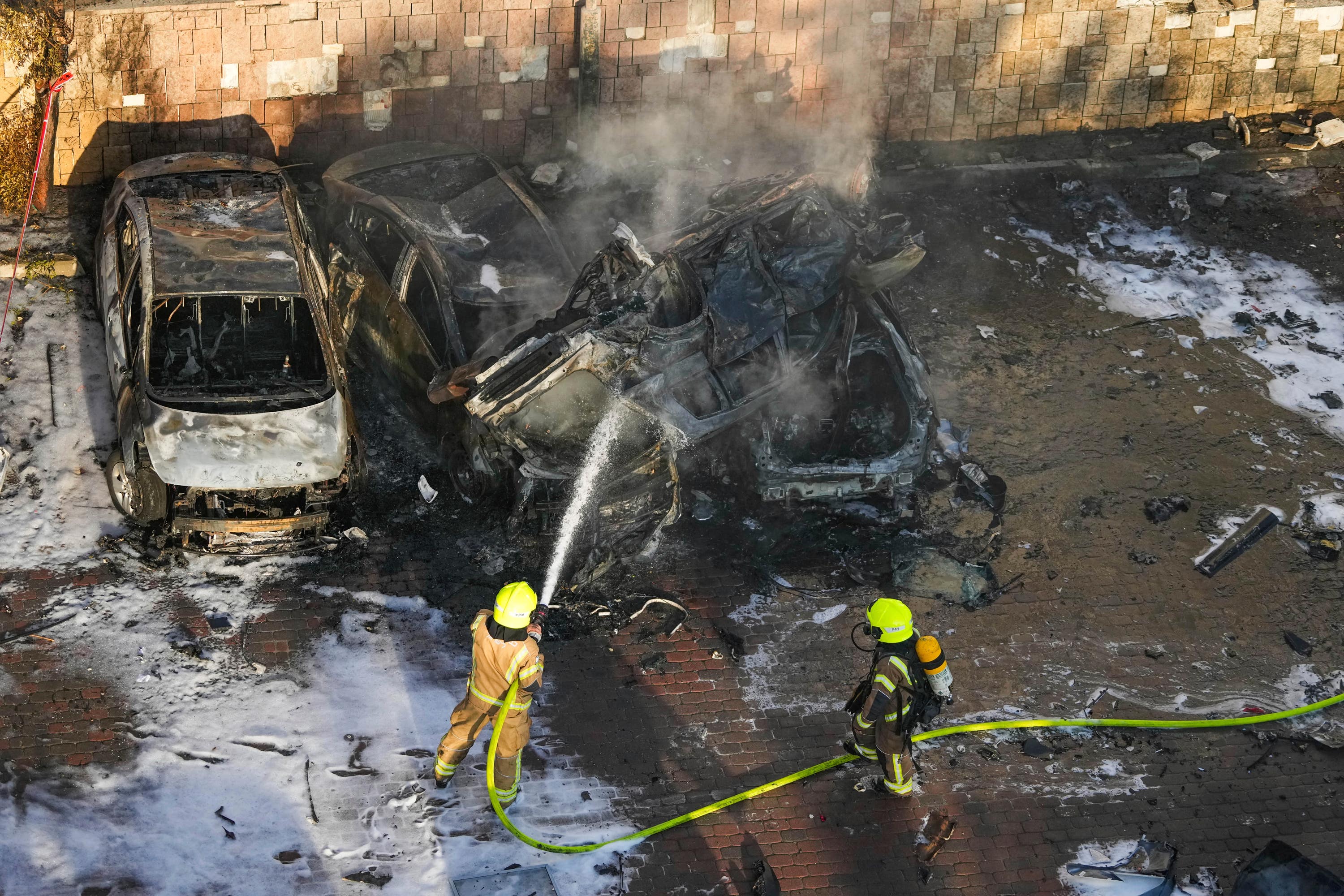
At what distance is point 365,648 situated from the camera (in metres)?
9.21

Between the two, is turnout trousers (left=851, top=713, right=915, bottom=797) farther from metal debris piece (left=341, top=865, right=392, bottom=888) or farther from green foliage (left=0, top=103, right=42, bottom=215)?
green foliage (left=0, top=103, right=42, bottom=215)

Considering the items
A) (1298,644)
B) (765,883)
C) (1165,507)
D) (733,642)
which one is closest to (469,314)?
(733,642)

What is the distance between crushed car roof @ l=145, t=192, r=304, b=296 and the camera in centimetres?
990

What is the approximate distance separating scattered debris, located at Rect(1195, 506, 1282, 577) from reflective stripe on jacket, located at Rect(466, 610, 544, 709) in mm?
5491

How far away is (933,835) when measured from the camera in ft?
27.3

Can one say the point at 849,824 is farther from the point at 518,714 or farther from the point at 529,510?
the point at 529,510

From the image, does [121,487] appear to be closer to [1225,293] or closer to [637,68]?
[637,68]

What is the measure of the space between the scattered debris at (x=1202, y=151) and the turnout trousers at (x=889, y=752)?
8.88 meters

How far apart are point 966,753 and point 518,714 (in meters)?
3.05

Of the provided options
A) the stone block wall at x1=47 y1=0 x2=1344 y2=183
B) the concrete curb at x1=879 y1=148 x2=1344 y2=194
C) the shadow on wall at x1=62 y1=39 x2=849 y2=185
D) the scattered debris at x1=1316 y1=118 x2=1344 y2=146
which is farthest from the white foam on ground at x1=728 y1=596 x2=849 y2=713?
the scattered debris at x1=1316 y1=118 x2=1344 y2=146

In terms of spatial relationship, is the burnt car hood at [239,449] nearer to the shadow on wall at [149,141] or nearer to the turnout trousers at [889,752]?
the turnout trousers at [889,752]

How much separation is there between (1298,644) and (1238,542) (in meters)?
1.03

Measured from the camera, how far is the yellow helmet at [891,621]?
26.2ft

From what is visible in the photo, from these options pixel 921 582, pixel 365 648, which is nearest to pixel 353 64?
pixel 365 648
